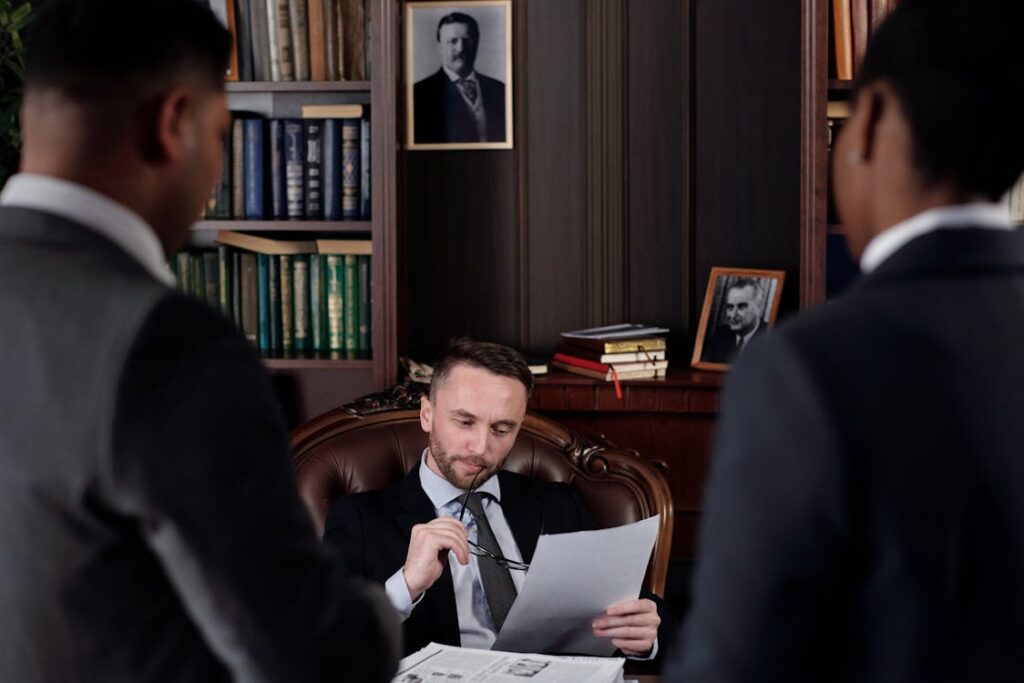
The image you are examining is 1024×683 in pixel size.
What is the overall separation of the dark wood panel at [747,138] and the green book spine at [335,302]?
1.10 meters

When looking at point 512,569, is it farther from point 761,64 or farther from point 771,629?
point 761,64

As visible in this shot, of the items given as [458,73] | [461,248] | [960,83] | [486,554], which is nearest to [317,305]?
[461,248]

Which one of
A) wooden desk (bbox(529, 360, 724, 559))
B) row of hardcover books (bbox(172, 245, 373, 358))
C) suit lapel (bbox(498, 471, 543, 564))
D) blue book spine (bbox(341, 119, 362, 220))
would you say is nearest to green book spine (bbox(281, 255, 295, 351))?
row of hardcover books (bbox(172, 245, 373, 358))

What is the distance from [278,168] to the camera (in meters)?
3.50

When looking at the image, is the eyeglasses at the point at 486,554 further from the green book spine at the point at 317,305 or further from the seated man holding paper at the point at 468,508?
the green book spine at the point at 317,305

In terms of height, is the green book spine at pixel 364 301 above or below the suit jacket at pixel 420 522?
above

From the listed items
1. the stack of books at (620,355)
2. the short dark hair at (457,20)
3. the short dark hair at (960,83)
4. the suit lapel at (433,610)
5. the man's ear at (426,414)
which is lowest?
the suit lapel at (433,610)

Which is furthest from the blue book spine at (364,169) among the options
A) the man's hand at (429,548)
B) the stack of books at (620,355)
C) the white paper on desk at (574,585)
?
the white paper on desk at (574,585)

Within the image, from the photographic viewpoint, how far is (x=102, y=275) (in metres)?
0.96

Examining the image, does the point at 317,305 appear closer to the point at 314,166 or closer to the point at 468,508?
the point at 314,166

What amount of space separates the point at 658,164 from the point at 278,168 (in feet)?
3.84

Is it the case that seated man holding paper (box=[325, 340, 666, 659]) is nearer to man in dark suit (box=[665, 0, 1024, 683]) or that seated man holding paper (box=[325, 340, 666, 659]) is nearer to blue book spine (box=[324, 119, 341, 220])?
blue book spine (box=[324, 119, 341, 220])

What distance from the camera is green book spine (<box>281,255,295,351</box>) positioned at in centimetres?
354

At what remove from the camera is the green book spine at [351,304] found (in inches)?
139
